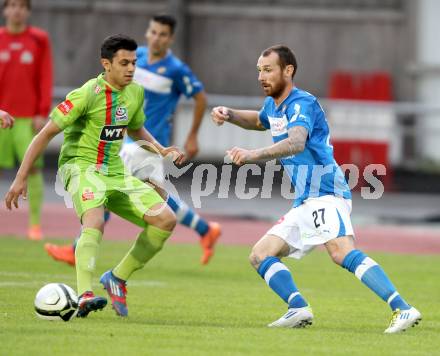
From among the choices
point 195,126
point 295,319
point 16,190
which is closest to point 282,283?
point 295,319

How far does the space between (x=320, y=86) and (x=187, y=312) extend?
53.3 feet

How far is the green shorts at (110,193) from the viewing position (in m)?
8.40

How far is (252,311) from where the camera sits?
9070mm

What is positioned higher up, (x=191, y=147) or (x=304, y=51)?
(x=191, y=147)

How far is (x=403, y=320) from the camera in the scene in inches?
306

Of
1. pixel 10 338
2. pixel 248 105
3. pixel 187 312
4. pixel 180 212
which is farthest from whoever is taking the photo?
pixel 248 105

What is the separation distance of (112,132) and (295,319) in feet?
6.10

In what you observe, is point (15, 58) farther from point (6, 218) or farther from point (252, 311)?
point (252, 311)

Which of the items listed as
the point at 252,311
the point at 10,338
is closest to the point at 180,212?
the point at 252,311

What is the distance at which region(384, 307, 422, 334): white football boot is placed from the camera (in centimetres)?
777

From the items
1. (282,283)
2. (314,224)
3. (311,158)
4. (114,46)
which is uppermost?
(114,46)

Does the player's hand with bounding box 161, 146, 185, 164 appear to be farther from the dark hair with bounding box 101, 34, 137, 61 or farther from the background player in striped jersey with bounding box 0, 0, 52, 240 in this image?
the background player in striped jersey with bounding box 0, 0, 52, 240

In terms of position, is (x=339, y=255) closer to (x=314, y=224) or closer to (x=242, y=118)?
(x=314, y=224)

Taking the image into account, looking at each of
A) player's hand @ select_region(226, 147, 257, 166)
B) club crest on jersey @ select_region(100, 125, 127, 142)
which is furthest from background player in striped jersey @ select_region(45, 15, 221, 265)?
player's hand @ select_region(226, 147, 257, 166)
